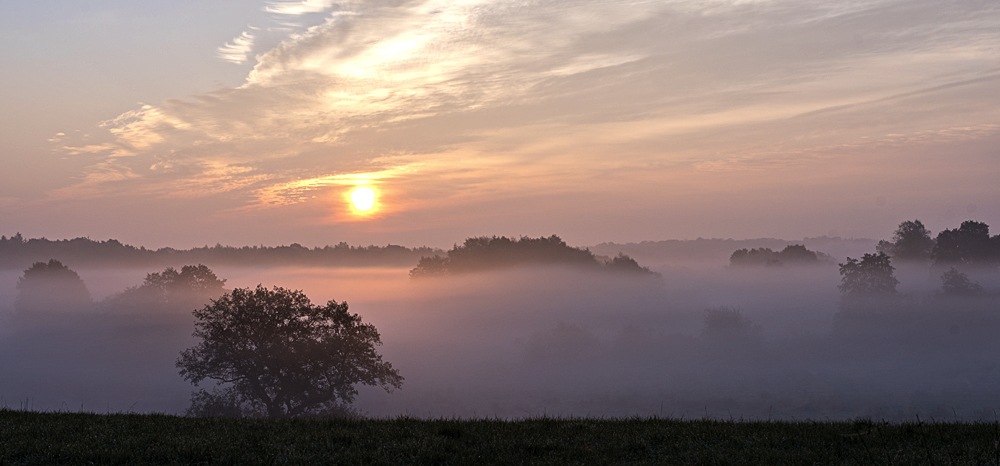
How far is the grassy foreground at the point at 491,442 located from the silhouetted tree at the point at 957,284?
350ft

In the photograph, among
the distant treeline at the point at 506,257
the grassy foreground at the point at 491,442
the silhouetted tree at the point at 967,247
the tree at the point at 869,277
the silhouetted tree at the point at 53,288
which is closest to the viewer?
the grassy foreground at the point at 491,442

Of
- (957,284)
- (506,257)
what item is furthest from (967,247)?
(506,257)

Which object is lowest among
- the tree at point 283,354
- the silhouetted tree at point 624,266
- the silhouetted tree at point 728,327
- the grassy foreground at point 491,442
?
the silhouetted tree at point 728,327

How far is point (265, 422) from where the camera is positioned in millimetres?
15023

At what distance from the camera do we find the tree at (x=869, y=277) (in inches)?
3959

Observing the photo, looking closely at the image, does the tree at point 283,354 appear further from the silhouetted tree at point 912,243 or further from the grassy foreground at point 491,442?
the silhouetted tree at point 912,243

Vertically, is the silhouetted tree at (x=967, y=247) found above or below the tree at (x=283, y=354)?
above

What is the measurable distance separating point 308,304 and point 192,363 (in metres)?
8.28

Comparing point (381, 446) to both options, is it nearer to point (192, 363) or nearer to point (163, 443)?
point (163, 443)

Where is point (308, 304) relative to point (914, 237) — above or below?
below

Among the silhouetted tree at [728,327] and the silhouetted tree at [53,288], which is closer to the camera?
the silhouetted tree at [728,327]

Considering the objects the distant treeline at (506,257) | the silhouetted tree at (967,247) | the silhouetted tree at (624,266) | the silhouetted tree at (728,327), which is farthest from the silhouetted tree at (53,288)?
the silhouetted tree at (967,247)

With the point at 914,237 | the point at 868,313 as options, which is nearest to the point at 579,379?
the point at 868,313

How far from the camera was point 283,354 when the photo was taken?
4112 cm
